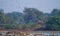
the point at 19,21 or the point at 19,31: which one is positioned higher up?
the point at 19,21

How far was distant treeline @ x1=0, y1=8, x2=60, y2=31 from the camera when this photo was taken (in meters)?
2.09

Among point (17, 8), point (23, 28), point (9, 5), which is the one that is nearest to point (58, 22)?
point (23, 28)

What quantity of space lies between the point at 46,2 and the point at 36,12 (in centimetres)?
23

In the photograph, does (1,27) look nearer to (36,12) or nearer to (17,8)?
(17,8)

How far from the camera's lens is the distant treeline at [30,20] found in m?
2.09

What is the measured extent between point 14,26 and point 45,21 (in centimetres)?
50

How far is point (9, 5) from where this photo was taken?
2119 mm

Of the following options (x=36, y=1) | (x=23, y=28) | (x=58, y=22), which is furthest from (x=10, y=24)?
(x=58, y=22)

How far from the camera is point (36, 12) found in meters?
2.11

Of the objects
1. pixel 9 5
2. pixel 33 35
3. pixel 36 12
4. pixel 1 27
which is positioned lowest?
pixel 33 35

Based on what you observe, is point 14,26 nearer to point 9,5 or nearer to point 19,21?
point 19,21

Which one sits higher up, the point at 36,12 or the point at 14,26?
the point at 36,12

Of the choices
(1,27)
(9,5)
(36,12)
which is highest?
(9,5)

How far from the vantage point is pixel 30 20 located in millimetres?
2104
